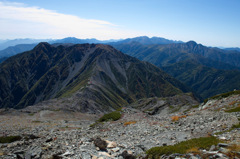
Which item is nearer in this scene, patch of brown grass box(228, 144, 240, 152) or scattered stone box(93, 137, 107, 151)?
patch of brown grass box(228, 144, 240, 152)

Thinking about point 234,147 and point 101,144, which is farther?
point 101,144

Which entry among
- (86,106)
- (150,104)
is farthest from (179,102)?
(86,106)

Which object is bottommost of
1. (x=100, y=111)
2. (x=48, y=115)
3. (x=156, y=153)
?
(x=100, y=111)

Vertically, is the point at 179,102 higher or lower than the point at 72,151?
lower

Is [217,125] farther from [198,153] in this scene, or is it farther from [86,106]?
[86,106]

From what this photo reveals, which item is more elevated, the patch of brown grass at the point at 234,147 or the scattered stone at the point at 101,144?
the patch of brown grass at the point at 234,147

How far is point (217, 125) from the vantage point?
23.4m

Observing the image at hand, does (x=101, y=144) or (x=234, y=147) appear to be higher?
(x=234, y=147)

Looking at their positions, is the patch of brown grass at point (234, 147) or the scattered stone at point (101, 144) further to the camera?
the scattered stone at point (101, 144)

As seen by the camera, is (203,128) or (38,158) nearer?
(38,158)

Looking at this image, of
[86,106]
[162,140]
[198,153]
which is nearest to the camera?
[198,153]

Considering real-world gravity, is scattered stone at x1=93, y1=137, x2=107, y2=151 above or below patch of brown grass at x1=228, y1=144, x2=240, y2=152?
below

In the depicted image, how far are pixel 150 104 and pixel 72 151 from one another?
135816 mm

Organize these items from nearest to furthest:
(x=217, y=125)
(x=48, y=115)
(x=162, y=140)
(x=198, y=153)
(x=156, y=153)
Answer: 1. (x=198, y=153)
2. (x=156, y=153)
3. (x=162, y=140)
4. (x=217, y=125)
5. (x=48, y=115)
